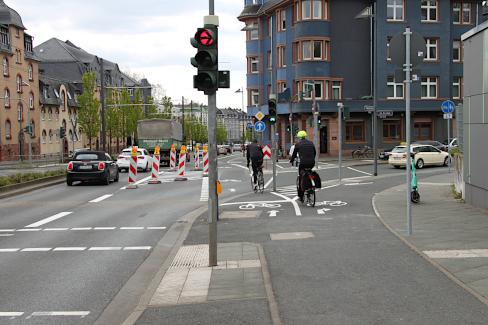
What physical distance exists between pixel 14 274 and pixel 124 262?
1.52m

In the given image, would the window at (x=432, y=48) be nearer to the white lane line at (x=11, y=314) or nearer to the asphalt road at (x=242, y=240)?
the asphalt road at (x=242, y=240)

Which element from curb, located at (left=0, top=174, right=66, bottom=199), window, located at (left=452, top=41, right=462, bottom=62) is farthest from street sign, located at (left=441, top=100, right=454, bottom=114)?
window, located at (left=452, top=41, right=462, bottom=62)

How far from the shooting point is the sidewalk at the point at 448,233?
6250mm

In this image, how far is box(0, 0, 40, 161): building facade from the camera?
56125 mm

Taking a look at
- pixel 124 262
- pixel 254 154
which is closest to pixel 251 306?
pixel 124 262

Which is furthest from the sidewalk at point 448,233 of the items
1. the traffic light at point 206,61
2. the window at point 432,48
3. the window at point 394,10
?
the window at point 432,48

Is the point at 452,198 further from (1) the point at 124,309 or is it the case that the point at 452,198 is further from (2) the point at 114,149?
(2) the point at 114,149

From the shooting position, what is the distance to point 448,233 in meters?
8.88

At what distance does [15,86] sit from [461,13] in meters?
46.6

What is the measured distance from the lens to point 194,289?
6012 millimetres

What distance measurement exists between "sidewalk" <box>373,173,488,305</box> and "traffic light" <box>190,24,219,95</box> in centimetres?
371

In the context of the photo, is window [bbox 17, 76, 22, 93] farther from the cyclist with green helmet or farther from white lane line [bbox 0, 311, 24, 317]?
white lane line [bbox 0, 311, 24, 317]

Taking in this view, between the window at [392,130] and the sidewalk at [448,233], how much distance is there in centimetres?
3392

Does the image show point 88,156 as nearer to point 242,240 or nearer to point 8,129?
point 242,240
